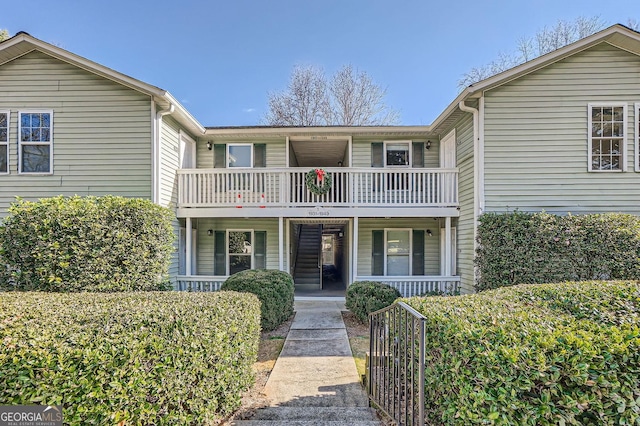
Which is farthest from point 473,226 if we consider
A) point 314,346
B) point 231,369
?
point 231,369

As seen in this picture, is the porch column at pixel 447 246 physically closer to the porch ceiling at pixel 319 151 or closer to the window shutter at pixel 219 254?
the porch ceiling at pixel 319 151

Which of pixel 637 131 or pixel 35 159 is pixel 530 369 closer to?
pixel 637 131

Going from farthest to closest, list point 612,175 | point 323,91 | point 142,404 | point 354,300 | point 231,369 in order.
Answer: point 323,91 < point 612,175 < point 354,300 < point 231,369 < point 142,404

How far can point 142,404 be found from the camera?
241 cm

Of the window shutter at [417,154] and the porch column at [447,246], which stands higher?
the window shutter at [417,154]

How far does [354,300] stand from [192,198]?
5737mm

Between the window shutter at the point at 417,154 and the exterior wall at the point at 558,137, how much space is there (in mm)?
3225

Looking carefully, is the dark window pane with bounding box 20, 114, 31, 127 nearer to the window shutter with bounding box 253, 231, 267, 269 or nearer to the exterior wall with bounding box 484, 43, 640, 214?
the window shutter with bounding box 253, 231, 267, 269

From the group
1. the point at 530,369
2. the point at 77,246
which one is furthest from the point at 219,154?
the point at 530,369

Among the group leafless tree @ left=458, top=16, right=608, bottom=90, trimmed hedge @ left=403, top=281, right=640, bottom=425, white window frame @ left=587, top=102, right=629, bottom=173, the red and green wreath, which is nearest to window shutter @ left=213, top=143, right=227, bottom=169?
the red and green wreath

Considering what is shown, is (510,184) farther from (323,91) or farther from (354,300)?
(323,91)

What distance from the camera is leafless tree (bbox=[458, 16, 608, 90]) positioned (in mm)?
17703

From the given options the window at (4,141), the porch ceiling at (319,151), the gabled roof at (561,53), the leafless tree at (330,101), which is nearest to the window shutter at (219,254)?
the porch ceiling at (319,151)

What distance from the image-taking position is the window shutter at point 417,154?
11.4 meters
